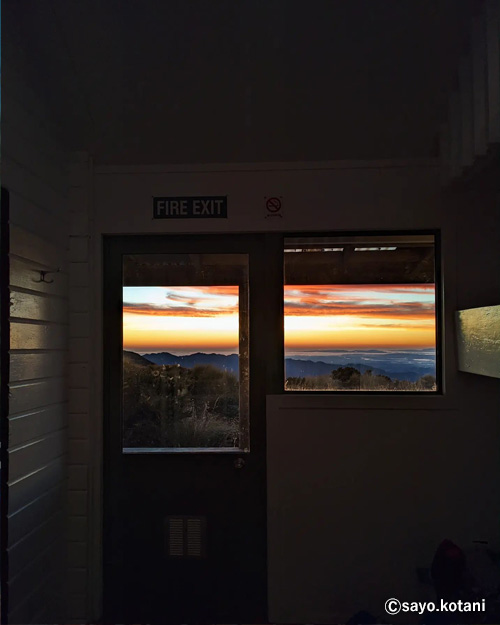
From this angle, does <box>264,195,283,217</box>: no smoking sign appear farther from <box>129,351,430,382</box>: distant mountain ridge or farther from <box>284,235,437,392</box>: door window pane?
<box>129,351,430,382</box>: distant mountain ridge

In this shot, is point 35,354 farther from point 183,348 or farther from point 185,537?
point 185,537

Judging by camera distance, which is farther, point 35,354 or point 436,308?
point 436,308

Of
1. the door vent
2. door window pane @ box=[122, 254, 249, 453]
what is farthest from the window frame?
the door vent

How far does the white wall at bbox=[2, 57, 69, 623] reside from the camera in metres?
Result: 2.49

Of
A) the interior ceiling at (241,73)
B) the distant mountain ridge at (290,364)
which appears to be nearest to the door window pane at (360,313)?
the distant mountain ridge at (290,364)

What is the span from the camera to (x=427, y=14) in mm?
2535

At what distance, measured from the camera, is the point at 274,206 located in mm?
3215

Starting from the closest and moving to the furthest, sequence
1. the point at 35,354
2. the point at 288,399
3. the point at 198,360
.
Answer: the point at 35,354 < the point at 288,399 < the point at 198,360

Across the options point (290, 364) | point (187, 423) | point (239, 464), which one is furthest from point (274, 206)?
point (239, 464)

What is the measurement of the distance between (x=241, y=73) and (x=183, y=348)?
5.26 feet

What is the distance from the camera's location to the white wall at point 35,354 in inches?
98.1

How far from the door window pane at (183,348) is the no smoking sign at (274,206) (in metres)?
0.32

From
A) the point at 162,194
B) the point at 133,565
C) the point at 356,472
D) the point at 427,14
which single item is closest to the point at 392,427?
the point at 356,472

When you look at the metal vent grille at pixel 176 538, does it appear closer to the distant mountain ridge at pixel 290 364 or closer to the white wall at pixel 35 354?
the white wall at pixel 35 354
